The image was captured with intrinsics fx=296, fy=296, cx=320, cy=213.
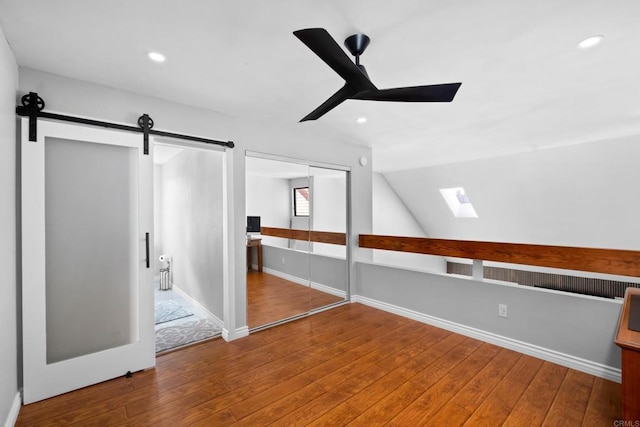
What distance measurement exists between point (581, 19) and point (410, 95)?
3.15 feet

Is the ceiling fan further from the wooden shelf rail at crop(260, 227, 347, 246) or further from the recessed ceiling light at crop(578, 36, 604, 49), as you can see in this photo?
the wooden shelf rail at crop(260, 227, 347, 246)

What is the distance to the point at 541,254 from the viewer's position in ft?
8.78

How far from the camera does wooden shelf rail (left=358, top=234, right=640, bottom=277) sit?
2.28 m

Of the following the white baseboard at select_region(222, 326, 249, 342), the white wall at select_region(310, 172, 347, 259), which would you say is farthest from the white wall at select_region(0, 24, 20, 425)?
the white wall at select_region(310, 172, 347, 259)

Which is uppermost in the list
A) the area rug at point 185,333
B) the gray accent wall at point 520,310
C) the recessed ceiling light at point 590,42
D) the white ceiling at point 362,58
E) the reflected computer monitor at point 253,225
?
the white ceiling at point 362,58

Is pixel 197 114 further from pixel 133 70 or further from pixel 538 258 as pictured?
pixel 538 258

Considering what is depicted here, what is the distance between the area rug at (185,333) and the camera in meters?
3.04

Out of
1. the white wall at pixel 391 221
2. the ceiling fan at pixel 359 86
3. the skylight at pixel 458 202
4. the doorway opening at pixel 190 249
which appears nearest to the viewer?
the ceiling fan at pixel 359 86

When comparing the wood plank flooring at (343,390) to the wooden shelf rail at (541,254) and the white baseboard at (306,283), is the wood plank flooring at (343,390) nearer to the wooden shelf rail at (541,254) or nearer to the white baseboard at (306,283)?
the wooden shelf rail at (541,254)

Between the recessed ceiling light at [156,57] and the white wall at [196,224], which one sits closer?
the recessed ceiling light at [156,57]

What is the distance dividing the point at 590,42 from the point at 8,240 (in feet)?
12.7

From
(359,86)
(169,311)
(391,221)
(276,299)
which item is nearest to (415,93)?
(359,86)

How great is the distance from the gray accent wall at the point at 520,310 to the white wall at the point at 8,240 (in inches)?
139

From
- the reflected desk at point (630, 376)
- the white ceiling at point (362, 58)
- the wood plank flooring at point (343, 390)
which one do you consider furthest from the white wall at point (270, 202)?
the reflected desk at point (630, 376)
